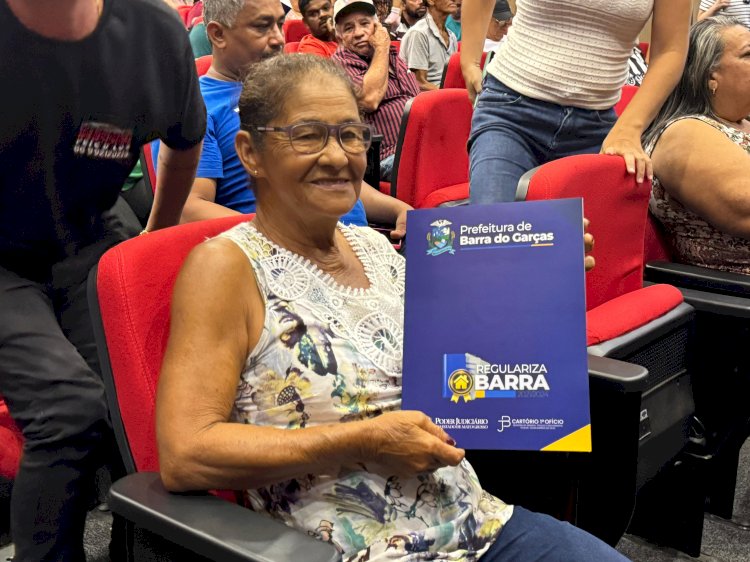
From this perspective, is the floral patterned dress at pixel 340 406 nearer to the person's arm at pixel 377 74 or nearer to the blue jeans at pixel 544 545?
the blue jeans at pixel 544 545

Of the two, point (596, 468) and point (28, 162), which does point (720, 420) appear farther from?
point (28, 162)

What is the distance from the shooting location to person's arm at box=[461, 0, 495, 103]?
226 cm

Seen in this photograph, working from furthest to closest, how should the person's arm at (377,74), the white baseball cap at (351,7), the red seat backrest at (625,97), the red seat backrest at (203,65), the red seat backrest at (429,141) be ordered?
the white baseball cap at (351,7) < the person's arm at (377,74) < the red seat backrest at (429,141) < the red seat backrest at (625,97) < the red seat backrest at (203,65)

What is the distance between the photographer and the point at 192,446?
3.53 ft

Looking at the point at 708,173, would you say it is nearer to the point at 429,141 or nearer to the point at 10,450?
the point at 429,141

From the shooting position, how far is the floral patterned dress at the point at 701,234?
7.47 ft

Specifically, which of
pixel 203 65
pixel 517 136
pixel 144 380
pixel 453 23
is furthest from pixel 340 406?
pixel 453 23

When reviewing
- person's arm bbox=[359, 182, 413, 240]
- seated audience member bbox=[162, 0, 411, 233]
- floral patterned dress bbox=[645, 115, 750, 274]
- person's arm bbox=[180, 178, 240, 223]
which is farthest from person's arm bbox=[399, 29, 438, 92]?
person's arm bbox=[180, 178, 240, 223]

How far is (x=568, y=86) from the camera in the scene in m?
1.94

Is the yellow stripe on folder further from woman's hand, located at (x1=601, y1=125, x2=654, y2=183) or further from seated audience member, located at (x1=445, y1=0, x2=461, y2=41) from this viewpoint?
seated audience member, located at (x1=445, y1=0, x2=461, y2=41)

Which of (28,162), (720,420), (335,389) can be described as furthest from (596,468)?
(28,162)

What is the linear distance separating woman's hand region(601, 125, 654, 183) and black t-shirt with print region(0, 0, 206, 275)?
0.94 metres

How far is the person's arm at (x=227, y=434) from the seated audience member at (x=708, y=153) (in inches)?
55.2

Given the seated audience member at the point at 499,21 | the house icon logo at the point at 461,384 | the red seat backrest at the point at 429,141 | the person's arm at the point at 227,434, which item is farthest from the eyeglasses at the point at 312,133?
the seated audience member at the point at 499,21
